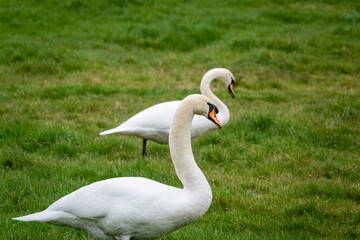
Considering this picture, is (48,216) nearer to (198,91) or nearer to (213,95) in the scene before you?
(213,95)

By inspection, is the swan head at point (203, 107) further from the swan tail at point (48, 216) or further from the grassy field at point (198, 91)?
the swan tail at point (48, 216)

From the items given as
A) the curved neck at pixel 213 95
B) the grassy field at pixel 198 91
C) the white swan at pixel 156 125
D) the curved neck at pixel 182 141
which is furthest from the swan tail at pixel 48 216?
the curved neck at pixel 213 95

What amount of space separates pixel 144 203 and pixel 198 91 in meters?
6.34

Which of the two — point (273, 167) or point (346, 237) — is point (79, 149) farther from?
point (346, 237)

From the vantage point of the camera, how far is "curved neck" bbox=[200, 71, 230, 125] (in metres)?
7.11

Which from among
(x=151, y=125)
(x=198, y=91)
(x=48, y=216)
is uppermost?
(x=48, y=216)

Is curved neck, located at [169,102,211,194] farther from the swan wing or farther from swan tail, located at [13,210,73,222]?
the swan wing

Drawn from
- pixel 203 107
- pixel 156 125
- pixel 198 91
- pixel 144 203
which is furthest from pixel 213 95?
pixel 144 203

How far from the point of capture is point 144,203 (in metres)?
3.62

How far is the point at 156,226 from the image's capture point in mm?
3648

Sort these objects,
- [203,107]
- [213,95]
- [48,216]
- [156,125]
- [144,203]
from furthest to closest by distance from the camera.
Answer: [213,95], [156,125], [203,107], [48,216], [144,203]

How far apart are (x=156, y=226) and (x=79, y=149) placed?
3.36 meters

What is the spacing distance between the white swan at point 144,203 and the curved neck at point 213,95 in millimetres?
3199

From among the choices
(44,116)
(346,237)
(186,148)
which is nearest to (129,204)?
(186,148)
